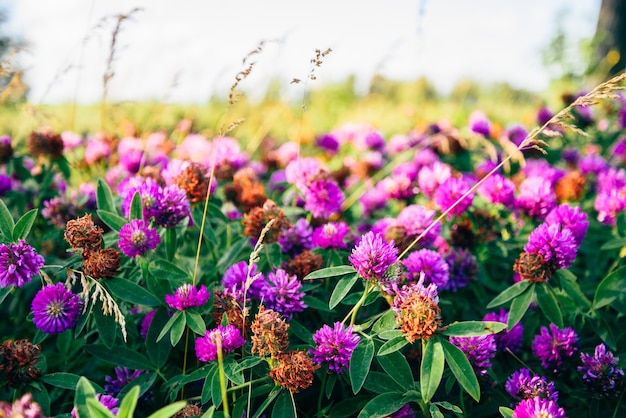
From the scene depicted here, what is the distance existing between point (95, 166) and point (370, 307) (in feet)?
6.93

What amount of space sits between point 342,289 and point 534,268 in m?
0.64

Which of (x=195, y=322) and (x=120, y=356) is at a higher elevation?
(x=195, y=322)

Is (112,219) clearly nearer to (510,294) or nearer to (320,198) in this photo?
(320,198)

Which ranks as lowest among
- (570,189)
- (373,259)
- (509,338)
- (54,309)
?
(509,338)

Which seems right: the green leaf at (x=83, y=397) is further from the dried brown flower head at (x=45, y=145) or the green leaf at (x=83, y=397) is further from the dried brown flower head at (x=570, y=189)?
the dried brown flower head at (x=570, y=189)

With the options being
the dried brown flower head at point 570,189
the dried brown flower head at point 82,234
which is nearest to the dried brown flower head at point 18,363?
the dried brown flower head at point 82,234

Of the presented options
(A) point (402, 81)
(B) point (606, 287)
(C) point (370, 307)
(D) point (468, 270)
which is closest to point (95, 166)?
(C) point (370, 307)

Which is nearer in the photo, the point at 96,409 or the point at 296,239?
the point at 96,409

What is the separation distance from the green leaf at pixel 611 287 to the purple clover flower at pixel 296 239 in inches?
39.4

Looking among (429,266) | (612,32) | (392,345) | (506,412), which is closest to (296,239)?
(429,266)

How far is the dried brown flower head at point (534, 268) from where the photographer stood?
1.70m

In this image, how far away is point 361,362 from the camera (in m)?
1.41

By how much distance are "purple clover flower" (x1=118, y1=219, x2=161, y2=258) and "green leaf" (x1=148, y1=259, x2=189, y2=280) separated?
64 millimetres

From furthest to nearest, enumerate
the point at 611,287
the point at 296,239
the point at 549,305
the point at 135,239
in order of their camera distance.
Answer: the point at 296,239 < the point at 611,287 < the point at 549,305 < the point at 135,239
